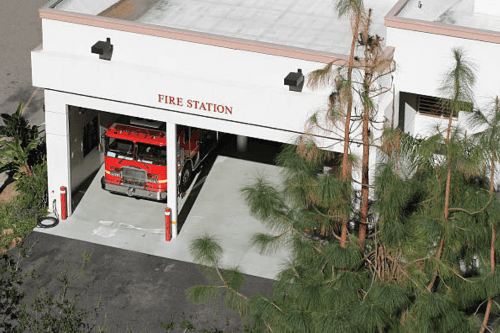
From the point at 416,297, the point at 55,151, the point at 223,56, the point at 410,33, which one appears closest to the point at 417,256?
the point at 416,297

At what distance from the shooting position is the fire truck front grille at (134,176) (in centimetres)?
2673

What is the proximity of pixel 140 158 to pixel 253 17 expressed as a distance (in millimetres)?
4640

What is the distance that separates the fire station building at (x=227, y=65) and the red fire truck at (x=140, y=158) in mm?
1142

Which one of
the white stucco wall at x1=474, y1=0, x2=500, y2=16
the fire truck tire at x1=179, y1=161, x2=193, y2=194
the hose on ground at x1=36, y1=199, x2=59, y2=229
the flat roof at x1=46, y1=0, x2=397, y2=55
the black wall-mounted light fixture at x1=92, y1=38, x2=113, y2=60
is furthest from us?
the fire truck tire at x1=179, y1=161, x2=193, y2=194

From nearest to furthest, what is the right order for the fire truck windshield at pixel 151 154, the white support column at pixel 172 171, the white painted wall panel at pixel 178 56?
the white painted wall panel at pixel 178 56, the white support column at pixel 172 171, the fire truck windshield at pixel 151 154

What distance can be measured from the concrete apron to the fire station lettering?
10.3 feet

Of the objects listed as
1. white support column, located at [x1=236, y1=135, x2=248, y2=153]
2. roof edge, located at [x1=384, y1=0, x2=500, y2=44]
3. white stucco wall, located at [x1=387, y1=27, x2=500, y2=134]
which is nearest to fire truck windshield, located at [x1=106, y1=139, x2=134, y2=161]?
white support column, located at [x1=236, y1=135, x2=248, y2=153]

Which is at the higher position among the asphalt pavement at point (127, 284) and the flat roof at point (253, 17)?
the flat roof at point (253, 17)

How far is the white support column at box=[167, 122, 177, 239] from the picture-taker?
80.8ft

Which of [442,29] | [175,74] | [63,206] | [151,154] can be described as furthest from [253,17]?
[63,206]

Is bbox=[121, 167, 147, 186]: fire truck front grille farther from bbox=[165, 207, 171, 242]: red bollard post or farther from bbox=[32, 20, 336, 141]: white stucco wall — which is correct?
bbox=[32, 20, 336, 141]: white stucco wall

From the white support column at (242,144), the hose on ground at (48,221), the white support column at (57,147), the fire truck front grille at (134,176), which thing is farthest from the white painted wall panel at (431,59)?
the hose on ground at (48,221)

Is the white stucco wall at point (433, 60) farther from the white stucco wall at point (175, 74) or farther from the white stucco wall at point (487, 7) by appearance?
the white stucco wall at point (487, 7)

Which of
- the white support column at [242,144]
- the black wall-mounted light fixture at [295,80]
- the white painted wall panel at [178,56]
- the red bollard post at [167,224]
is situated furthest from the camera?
the white support column at [242,144]
